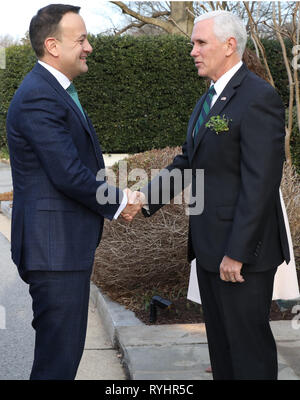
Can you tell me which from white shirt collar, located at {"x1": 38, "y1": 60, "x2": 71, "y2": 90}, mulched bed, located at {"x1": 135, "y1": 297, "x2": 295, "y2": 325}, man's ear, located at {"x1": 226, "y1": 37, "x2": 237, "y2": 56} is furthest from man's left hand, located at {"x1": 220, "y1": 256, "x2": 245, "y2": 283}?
mulched bed, located at {"x1": 135, "y1": 297, "x2": 295, "y2": 325}

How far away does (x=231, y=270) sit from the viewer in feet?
8.08

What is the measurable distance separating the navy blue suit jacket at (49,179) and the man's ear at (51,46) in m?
0.09

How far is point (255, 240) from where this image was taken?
246cm

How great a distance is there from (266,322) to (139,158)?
3645mm

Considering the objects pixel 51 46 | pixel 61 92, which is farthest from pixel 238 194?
pixel 51 46

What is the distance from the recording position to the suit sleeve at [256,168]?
2.40 m

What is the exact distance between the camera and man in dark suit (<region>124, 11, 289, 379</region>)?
2420mm

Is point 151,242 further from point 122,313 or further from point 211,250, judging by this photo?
point 211,250

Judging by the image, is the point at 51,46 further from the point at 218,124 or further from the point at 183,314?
the point at 183,314

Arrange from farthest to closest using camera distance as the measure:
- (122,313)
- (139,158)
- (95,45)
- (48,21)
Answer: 1. (95,45)
2. (139,158)
3. (122,313)
4. (48,21)

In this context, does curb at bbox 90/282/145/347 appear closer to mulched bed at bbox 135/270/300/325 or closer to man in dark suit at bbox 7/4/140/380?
mulched bed at bbox 135/270/300/325

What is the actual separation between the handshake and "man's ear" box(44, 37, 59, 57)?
0.82 metres
